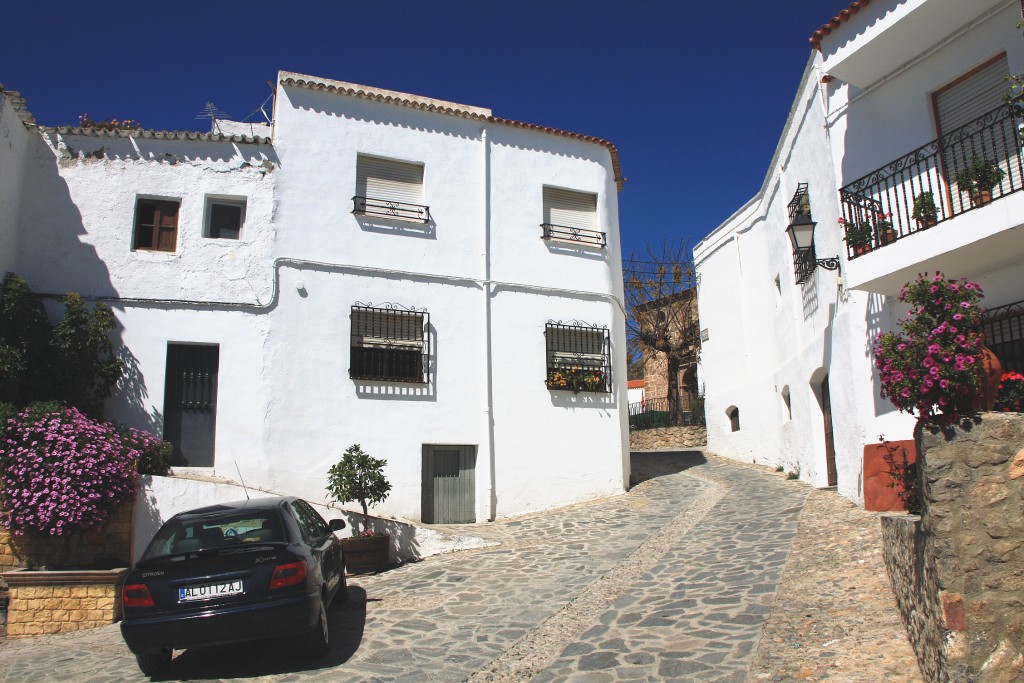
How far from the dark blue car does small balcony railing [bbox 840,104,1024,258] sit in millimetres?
7514

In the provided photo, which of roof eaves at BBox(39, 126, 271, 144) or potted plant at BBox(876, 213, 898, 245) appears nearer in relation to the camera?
potted plant at BBox(876, 213, 898, 245)

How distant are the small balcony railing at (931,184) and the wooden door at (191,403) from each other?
31.1ft

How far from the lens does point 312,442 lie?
11.9 m

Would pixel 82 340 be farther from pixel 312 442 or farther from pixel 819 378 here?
pixel 819 378

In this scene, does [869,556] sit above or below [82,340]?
below

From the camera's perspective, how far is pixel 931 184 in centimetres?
916

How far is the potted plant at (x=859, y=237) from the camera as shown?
9.27 metres

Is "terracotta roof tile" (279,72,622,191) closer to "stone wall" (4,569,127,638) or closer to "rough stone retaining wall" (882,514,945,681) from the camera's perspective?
"stone wall" (4,569,127,638)

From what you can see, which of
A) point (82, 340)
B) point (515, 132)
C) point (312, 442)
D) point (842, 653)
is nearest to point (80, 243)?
point (82, 340)

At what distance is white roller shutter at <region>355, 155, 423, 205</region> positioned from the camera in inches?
529

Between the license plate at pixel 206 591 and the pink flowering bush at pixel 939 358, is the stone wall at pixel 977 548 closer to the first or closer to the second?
the pink flowering bush at pixel 939 358

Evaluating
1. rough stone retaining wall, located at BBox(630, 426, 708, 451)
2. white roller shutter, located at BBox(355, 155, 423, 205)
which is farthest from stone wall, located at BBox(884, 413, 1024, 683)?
rough stone retaining wall, located at BBox(630, 426, 708, 451)

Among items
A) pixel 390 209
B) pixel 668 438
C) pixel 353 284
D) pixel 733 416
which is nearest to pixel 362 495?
pixel 353 284

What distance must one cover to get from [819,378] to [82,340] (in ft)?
37.6
